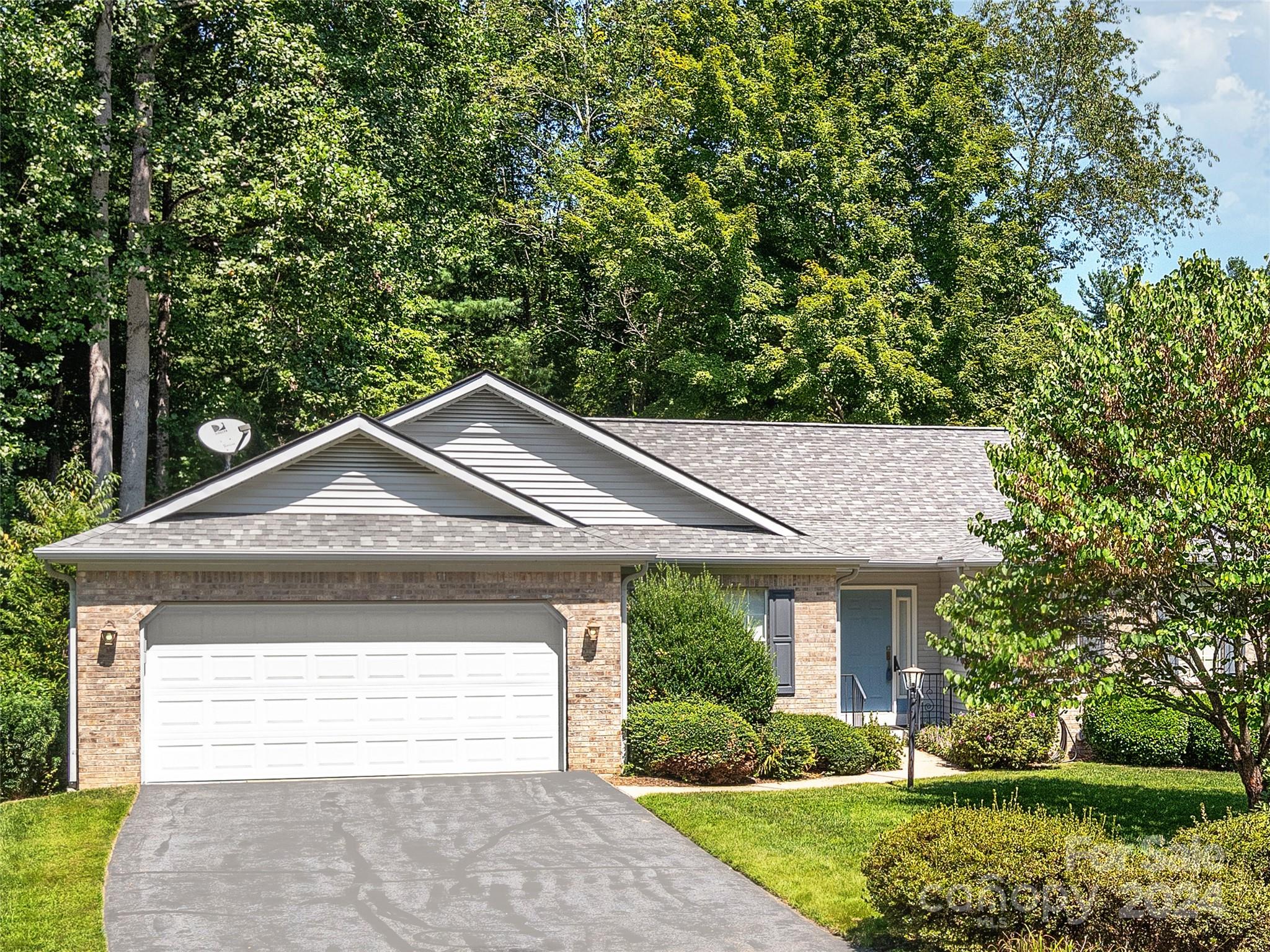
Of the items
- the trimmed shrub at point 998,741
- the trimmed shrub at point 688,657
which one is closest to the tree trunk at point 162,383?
the trimmed shrub at point 688,657

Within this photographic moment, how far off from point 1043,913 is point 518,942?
12.5ft

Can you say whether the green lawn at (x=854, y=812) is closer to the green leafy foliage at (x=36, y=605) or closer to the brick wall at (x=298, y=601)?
the brick wall at (x=298, y=601)

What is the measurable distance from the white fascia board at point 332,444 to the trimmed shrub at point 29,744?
2575 mm

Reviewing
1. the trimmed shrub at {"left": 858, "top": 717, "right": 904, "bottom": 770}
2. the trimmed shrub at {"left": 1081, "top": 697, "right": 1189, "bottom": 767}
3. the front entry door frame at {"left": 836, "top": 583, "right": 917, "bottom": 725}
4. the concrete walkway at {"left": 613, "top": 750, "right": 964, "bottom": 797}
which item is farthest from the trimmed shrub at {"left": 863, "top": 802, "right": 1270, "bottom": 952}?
the front entry door frame at {"left": 836, "top": 583, "right": 917, "bottom": 725}

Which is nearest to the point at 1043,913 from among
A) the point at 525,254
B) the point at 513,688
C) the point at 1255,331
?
the point at 1255,331

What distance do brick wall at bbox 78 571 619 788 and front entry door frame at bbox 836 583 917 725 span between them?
5.98m

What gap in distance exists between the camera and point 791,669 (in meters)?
19.9

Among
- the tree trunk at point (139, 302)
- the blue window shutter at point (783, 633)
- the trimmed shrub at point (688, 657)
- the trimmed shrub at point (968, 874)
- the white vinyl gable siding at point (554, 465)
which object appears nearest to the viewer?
the trimmed shrub at point (968, 874)

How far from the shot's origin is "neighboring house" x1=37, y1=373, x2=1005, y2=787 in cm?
1609

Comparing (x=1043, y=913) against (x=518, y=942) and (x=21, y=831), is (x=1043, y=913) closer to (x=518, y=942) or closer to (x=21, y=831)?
(x=518, y=942)

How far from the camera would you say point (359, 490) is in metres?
17.9

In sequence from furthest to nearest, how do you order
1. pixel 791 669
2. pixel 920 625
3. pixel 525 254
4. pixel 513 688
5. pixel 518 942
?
1. pixel 525 254
2. pixel 920 625
3. pixel 791 669
4. pixel 513 688
5. pixel 518 942

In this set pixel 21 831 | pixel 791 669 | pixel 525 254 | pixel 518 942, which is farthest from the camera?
pixel 525 254

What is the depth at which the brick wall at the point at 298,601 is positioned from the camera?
52.2 ft
